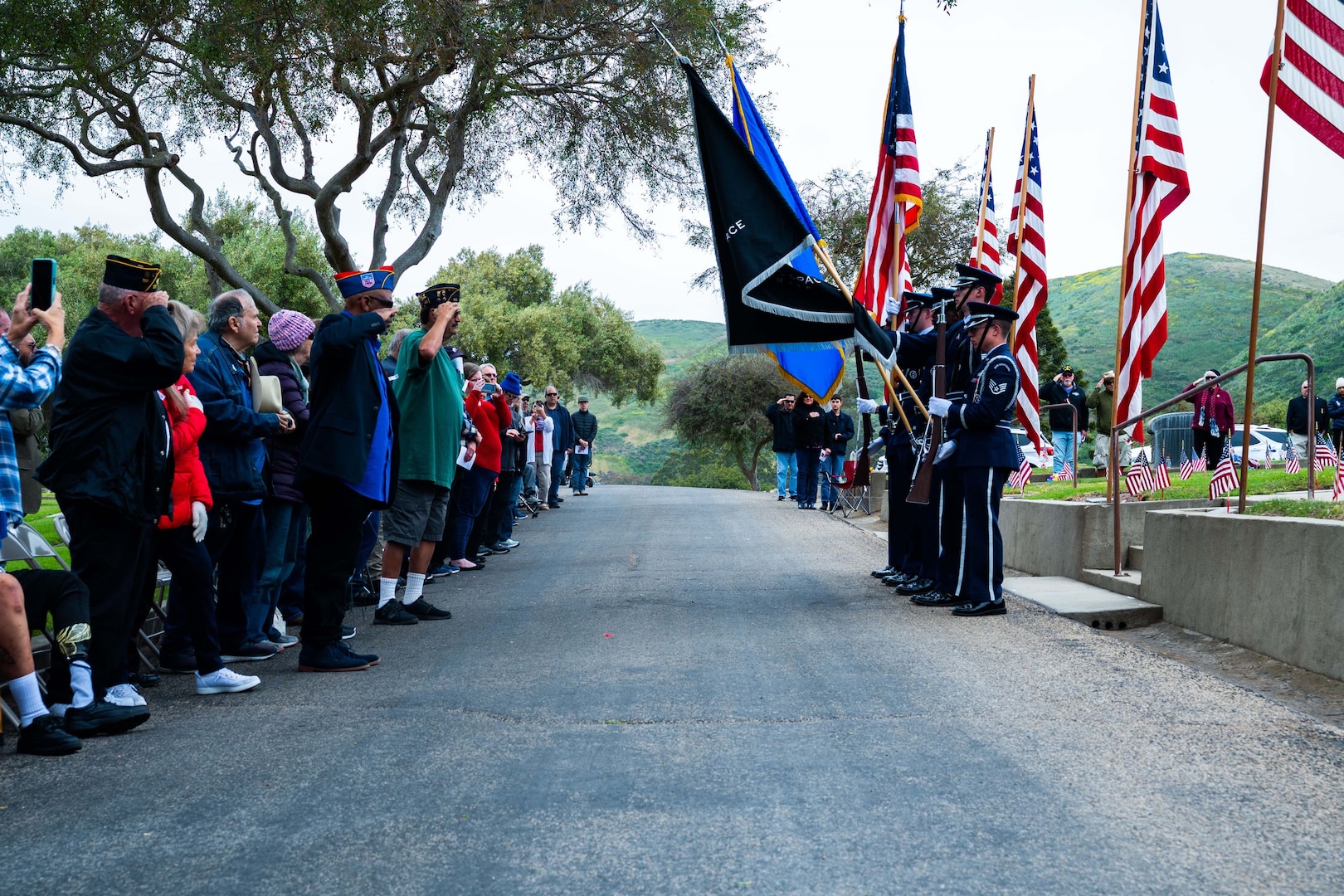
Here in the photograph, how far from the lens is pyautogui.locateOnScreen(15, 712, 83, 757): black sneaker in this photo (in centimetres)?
463

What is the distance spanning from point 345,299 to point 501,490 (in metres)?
6.76

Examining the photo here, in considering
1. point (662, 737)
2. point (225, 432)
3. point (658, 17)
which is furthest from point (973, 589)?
point (658, 17)

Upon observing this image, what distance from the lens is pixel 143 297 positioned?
17.4ft

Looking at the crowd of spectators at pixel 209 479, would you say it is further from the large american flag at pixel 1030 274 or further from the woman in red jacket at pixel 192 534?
the large american flag at pixel 1030 274

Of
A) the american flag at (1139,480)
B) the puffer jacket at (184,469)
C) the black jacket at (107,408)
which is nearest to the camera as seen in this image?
the black jacket at (107,408)

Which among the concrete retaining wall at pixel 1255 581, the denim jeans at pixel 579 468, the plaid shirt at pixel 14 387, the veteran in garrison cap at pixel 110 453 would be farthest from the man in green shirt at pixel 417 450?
the denim jeans at pixel 579 468

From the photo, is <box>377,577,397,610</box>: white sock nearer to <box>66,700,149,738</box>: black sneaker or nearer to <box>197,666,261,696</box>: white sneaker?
<box>197,666,261,696</box>: white sneaker

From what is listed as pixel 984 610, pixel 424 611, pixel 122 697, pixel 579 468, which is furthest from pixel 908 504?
pixel 579 468

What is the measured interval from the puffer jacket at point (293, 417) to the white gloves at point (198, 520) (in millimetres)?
1453

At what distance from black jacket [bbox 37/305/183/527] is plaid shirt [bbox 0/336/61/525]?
0.73 ft

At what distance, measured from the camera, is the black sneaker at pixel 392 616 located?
26.3ft

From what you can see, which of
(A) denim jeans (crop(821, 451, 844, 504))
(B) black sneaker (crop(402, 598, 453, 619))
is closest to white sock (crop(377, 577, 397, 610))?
(B) black sneaker (crop(402, 598, 453, 619))

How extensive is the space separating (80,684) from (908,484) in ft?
23.2

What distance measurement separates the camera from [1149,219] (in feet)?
33.9
